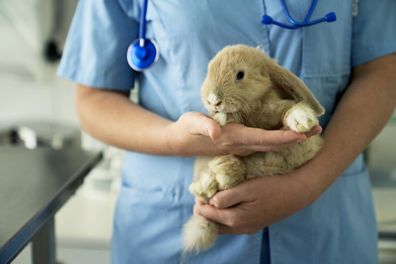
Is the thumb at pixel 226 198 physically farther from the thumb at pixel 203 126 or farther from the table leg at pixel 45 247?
the table leg at pixel 45 247

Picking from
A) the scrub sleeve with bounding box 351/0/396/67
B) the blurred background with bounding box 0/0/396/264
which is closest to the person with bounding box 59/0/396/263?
the scrub sleeve with bounding box 351/0/396/67

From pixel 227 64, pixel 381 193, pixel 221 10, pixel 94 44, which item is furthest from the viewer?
pixel 381 193

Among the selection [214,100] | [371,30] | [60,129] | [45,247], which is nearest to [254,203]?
[214,100]

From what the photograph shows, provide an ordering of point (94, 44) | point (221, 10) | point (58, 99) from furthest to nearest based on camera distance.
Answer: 1. point (58, 99)
2. point (94, 44)
3. point (221, 10)

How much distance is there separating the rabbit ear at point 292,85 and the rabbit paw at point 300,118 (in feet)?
0.04

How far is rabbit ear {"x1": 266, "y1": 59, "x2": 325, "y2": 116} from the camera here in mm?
438

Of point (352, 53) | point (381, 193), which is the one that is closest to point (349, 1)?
point (352, 53)

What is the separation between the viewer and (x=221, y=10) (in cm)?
56

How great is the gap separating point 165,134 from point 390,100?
0.97 feet

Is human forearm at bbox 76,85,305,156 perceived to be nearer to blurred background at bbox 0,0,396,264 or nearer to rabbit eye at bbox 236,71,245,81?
rabbit eye at bbox 236,71,245,81

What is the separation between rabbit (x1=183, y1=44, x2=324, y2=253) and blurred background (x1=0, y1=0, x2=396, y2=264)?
1.67 feet

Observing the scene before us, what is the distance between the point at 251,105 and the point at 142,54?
0.18 metres

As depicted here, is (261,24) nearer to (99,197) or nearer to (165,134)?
(165,134)

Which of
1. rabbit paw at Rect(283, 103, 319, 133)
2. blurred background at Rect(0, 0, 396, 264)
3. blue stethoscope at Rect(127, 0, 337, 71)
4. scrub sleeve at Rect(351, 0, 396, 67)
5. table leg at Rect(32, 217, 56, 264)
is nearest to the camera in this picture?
rabbit paw at Rect(283, 103, 319, 133)
